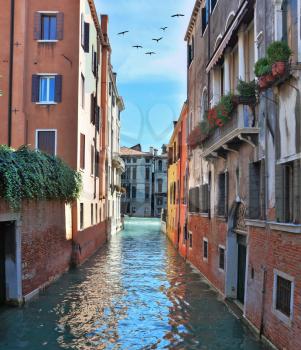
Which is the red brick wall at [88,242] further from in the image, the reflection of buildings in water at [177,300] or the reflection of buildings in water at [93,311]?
the reflection of buildings in water at [177,300]

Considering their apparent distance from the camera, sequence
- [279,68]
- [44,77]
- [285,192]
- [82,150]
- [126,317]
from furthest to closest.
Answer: [82,150] → [44,77] → [126,317] → [285,192] → [279,68]

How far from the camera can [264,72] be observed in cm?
864

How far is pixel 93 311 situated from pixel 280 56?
772 cm

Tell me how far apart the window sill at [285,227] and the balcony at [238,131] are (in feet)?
7.47

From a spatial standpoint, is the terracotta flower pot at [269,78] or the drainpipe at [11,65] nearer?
the terracotta flower pot at [269,78]

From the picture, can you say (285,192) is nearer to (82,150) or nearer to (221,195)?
(221,195)

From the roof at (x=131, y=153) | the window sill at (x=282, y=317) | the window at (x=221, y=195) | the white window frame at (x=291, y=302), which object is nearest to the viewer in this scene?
the white window frame at (x=291, y=302)

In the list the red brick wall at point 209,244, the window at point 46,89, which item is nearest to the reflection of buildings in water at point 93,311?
the red brick wall at point 209,244

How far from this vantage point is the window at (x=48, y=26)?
2164 cm

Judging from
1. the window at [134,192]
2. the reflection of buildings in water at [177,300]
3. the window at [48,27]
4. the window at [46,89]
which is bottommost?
the reflection of buildings in water at [177,300]

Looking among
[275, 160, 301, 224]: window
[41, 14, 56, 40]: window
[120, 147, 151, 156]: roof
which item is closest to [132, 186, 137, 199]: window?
[120, 147, 151, 156]: roof

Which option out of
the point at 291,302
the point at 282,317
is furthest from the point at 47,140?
the point at 291,302

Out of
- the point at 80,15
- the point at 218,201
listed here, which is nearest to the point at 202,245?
the point at 218,201

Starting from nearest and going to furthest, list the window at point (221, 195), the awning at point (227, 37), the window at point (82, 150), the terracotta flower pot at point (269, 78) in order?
the terracotta flower pot at point (269, 78) < the awning at point (227, 37) < the window at point (221, 195) < the window at point (82, 150)
